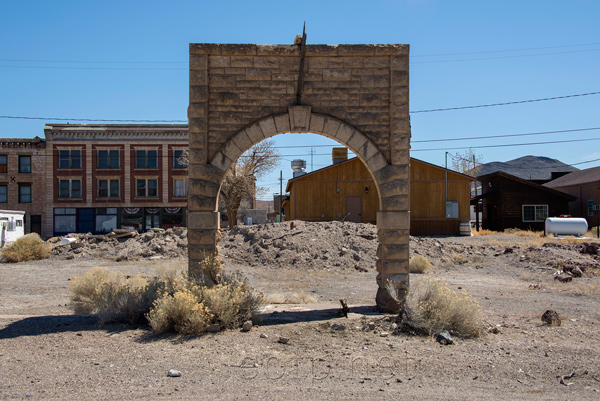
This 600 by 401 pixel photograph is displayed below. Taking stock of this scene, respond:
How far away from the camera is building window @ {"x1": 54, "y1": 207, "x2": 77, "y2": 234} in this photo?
3856 centimetres

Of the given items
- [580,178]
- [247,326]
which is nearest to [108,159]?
[247,326]

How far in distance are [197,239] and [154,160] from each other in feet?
109

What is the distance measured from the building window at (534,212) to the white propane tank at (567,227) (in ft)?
28.0

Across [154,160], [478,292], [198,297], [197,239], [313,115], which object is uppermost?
[154,160]

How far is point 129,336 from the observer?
22.8 ft

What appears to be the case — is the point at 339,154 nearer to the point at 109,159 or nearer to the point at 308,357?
the point at 109,159

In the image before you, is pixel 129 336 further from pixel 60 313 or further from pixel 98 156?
pixel 98 156

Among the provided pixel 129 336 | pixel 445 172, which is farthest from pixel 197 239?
pixel 445 172

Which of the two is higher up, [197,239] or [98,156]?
[98,156]

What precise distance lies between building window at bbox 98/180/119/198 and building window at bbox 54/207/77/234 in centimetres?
283

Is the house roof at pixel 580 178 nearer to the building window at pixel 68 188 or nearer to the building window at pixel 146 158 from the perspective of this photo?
the building window at pixel 146 158

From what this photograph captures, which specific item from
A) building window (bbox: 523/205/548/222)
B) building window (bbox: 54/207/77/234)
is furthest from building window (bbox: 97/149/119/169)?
building window (bbox: 523/205/548/222)

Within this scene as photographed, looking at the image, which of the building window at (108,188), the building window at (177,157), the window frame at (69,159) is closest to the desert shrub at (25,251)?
the building window at (108,188)

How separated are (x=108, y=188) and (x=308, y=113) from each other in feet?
116
